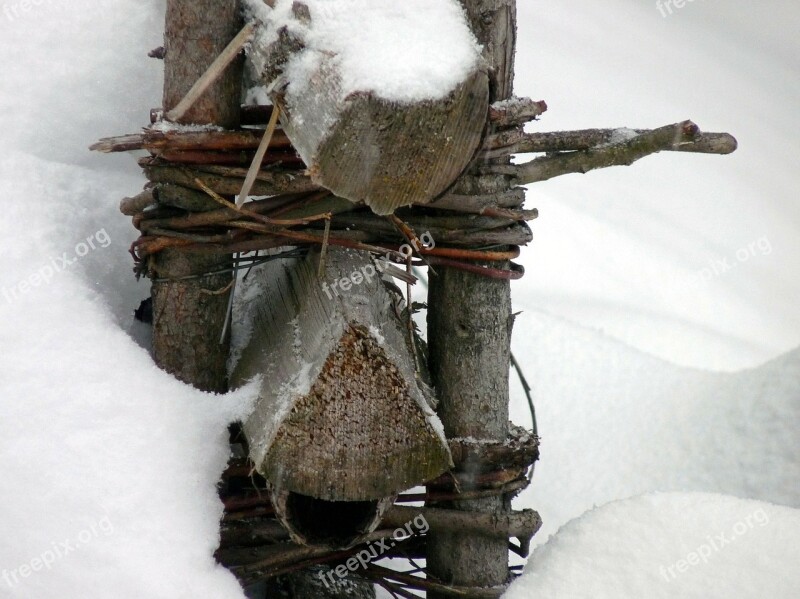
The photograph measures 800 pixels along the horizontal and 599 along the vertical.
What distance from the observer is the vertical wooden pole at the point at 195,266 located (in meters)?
0.95

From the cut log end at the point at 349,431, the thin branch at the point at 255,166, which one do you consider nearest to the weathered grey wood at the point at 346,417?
the cut log end at the point at 349,431

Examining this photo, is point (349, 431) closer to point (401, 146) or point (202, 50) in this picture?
point (401, 146)

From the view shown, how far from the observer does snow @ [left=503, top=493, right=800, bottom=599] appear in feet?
3.19

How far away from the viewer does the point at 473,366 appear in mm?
1053

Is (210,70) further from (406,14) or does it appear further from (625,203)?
(625,203)

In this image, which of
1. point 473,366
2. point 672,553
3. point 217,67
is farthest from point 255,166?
point 672,553

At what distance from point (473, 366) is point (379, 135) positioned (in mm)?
399

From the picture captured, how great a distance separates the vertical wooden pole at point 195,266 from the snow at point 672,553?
1.54 feet

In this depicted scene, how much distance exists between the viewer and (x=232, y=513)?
1013 mm

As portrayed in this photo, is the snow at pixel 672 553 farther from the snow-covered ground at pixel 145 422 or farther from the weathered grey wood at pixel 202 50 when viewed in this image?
the weathered grey wood at pixel 202 50

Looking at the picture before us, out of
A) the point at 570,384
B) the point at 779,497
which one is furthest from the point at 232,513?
the point at 779,497

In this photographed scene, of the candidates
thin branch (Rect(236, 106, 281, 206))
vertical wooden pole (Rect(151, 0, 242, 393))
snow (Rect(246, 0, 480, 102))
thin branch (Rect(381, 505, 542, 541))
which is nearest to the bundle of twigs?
thin branch (Rect(381, 505, 542, 541))

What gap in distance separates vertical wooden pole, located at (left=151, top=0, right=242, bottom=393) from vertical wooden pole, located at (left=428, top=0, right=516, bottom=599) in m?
0.27

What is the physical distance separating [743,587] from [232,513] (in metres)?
0.61
